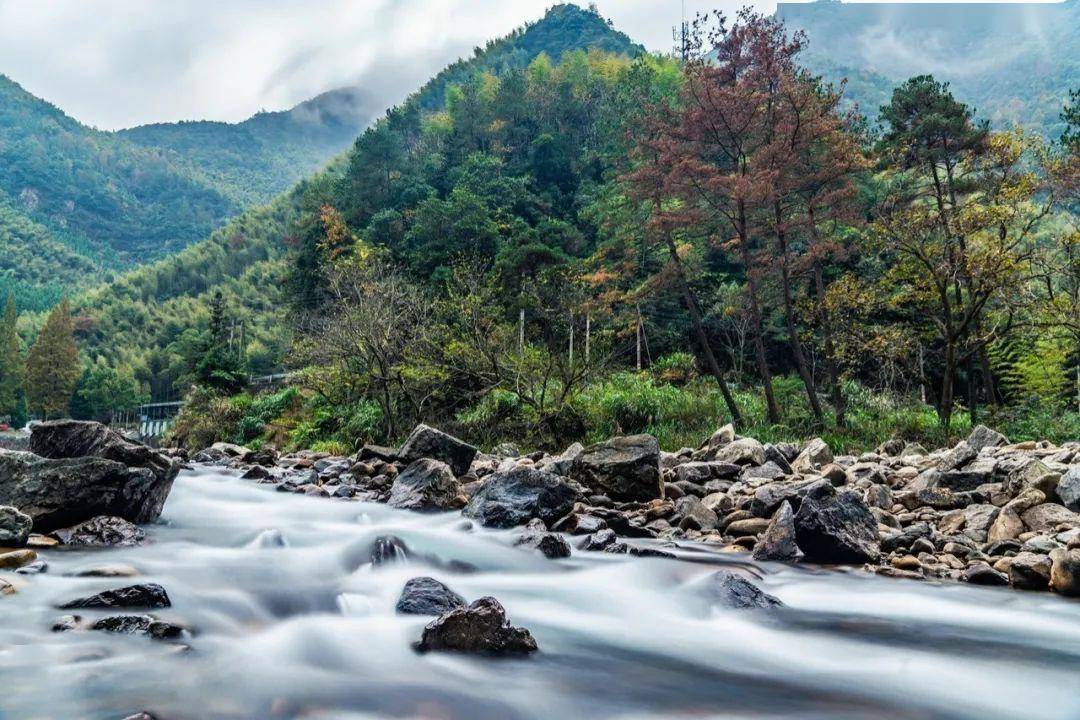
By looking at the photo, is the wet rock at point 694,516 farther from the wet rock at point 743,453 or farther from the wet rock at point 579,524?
the wet rock at point 743,453

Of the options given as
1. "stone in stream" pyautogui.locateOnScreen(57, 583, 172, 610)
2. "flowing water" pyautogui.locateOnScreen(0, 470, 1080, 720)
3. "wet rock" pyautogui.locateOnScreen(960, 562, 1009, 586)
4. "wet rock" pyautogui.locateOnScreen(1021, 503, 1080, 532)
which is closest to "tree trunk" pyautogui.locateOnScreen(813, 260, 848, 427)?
"wet rock" pyautogui.locateOnScreen(1021, 503, 1080, 532)

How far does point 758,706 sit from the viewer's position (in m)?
3.82

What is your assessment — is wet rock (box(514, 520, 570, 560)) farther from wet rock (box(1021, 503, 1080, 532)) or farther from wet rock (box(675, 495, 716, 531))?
wet rock (box(1021, 503, 1080, 532))

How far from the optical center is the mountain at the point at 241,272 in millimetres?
79375

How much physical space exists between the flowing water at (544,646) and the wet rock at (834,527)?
1.36 ft

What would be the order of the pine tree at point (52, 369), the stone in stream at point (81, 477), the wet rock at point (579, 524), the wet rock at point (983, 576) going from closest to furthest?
the wet rock at point (983, 576) → the stone in stream at point (81, 477) → the wet rock at point (579, 524) → the pine tree at point (52, 369)

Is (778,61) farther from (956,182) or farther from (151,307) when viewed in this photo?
(151,307)

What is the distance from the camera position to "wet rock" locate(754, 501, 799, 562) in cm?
722

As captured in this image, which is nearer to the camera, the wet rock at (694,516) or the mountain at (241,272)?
the wet rock at (694,516)

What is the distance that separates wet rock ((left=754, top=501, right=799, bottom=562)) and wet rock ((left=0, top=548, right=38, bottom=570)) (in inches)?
266

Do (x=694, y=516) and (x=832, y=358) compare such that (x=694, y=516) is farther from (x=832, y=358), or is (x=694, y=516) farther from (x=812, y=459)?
(x=832, y=358)

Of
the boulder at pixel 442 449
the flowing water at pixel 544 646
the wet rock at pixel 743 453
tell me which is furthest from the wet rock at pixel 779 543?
the boulder at pixel 442 449

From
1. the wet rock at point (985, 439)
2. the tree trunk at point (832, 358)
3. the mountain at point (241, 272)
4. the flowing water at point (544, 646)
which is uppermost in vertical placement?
the mountain at point (241, 272)

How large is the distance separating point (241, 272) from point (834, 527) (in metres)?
106
